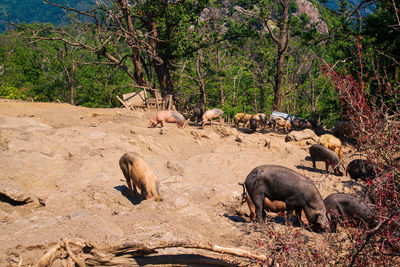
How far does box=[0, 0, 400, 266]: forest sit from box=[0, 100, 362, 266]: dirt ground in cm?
104

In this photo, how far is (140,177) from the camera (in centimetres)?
712

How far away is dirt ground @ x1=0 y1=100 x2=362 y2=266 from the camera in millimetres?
4750

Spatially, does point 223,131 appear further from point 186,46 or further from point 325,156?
point 186,46

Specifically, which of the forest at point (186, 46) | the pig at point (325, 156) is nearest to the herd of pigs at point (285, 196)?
the forest at point (186, 46)

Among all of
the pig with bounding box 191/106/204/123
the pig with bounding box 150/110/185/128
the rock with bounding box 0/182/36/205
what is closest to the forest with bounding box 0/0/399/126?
the pig with bounding box 191/106/204/123

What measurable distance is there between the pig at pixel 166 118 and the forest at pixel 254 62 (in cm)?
375

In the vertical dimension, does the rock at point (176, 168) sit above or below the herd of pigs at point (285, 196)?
below

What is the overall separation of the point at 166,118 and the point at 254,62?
36.6 ft

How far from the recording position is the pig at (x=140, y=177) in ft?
22.9

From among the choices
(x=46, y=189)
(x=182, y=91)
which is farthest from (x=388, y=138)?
(x=182, y=91)

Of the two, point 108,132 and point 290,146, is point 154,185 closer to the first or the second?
point 108,132

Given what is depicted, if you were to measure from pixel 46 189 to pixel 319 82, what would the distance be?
110 feet

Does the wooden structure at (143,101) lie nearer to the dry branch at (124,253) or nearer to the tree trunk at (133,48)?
the tree trunk at (133,48)

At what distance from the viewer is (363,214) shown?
21.9 feet
